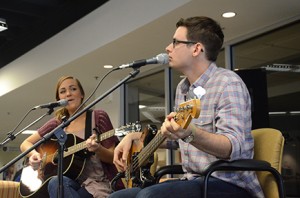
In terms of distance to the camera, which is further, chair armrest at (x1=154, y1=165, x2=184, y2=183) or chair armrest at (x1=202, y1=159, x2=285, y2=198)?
chair armrest at (x1=154, y1=165, x2=184, y2=183)

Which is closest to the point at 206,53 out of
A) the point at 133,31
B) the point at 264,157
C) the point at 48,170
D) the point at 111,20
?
the point at 264,157

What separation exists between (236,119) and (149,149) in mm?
453

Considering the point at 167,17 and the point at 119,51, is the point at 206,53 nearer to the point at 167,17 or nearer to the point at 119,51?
the point at 167,17

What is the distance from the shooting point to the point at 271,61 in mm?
4398

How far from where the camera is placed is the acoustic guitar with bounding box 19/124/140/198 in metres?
2.24

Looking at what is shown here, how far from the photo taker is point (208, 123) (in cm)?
155

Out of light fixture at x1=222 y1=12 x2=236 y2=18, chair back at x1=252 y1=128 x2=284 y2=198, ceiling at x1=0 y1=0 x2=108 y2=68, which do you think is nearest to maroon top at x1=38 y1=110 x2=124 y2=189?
chair back at x1=252 y1=128 x2=284 y2=198

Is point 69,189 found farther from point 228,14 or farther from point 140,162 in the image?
point 228,14

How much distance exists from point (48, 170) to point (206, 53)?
1452mm

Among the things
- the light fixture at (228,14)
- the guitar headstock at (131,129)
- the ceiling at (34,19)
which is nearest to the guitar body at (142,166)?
the guitar headstock at (131,129)

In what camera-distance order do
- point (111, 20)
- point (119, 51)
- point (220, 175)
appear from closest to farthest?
point (220, 175) → point (111, 20) → point (119, 51)

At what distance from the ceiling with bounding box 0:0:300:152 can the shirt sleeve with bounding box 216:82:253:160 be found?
2151 millimetres

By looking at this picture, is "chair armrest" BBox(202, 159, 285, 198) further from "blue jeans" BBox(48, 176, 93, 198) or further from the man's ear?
"blue jeans" BBox(48, 176, 93, 198)

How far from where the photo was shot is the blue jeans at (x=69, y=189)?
7.04 feet
